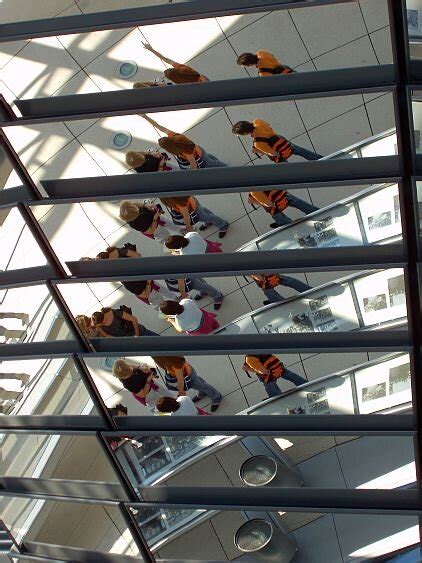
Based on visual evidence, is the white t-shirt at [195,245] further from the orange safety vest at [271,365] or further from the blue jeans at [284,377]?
the blue jeans at [284,377]

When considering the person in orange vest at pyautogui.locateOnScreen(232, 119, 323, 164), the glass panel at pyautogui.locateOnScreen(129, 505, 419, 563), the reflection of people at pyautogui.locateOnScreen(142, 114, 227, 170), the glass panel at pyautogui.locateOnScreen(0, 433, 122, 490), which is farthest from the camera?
the person in orange vest at pyautogui.locateOnScreen(232, 119, 323, 164)

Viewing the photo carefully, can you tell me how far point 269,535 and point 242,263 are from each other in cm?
284

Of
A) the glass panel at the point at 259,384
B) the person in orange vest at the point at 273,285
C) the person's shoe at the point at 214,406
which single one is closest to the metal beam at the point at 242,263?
the glass panel at the point at 259,384

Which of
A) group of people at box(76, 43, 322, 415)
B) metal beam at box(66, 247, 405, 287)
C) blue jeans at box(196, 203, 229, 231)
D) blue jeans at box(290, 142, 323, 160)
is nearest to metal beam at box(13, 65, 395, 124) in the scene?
metal beam at box(66, 247, 405, 287)

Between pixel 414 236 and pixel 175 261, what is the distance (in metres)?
1.73

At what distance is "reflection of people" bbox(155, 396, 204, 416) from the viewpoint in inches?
370

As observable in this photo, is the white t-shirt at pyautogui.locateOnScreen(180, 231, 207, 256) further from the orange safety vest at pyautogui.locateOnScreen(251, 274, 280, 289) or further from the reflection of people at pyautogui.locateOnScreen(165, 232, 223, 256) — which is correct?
the orange safety vest at pyautogui.locateOnScreen(251, 274, 280, 289)

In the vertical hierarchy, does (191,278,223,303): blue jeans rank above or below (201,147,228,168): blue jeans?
below

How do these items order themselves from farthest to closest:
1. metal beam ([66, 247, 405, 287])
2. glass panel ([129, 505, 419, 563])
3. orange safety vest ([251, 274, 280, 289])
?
orange safety vest ([251, 274, 280, 289])
glass panel ([129, 505, 419, 563])
metal beam ([66, 247, 405, 287])

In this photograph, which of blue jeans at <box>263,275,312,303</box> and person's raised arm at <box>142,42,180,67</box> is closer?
person's raised arm at <box>142,42,180,67</box>

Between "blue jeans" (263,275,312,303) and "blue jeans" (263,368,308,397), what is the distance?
0.73m

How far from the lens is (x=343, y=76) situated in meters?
6.54

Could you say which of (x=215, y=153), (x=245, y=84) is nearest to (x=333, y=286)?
(x=215, y=153)

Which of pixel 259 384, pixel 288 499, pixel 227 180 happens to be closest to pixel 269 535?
pixel 288 499
